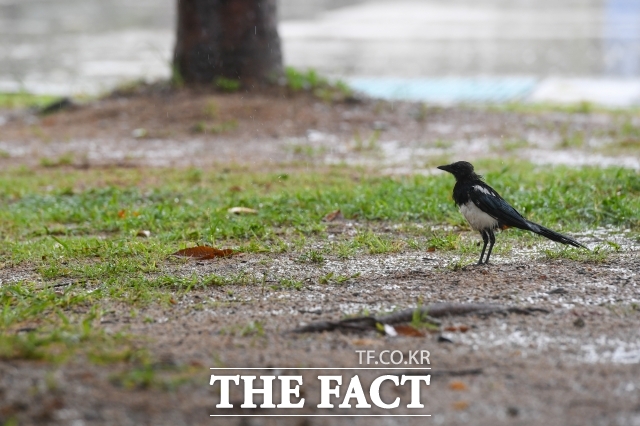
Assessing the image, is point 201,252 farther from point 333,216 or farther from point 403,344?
point 403,344

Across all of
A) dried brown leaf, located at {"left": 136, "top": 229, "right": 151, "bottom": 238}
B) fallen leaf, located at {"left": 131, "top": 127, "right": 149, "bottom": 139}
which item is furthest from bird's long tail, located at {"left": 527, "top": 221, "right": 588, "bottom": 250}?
fallen leaf, located at {"left": 131, "top": 127, "right": 149, "bottom": 139}

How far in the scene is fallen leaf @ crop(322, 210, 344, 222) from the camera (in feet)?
22.6

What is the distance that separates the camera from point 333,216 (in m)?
6.90

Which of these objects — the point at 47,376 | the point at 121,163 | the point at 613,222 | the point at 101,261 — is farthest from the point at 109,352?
the point at 121,163

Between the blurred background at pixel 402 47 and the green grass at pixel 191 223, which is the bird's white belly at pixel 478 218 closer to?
the green grass at pixel 191 223

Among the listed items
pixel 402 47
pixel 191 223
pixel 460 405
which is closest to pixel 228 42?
pixel 191 223

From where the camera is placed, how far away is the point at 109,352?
3.87 m

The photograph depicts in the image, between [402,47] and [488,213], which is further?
[402,47]

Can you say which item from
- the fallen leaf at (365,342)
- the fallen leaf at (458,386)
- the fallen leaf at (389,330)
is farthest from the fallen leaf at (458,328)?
the fallen leaf at (458,386)

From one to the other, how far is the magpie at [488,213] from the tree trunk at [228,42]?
682cm

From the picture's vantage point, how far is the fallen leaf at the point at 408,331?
427 cm

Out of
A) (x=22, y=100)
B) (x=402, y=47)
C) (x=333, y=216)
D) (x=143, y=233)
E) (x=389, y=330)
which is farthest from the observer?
(x=402, y=47)

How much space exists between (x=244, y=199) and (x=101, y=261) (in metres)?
1.81

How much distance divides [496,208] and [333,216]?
1775mm
